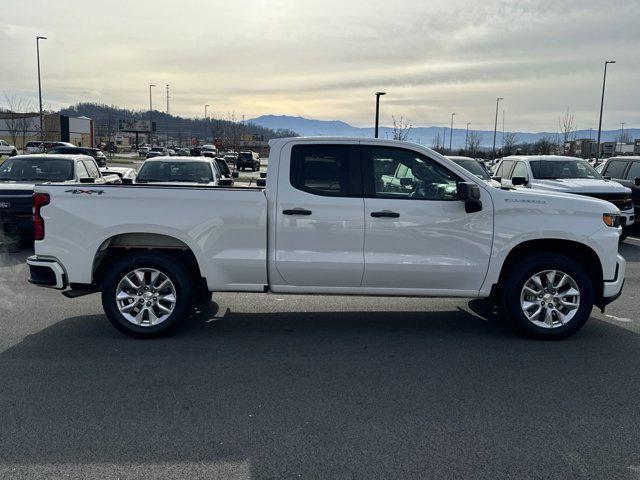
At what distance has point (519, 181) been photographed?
480 inches

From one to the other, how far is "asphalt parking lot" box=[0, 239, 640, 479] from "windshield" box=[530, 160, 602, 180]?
23.8 ft

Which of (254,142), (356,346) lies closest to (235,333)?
(356,346)

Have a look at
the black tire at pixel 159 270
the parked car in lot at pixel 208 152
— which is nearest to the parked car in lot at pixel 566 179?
the black tire at pixel 159 270

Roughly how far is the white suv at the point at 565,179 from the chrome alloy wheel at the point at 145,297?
7.90 metres

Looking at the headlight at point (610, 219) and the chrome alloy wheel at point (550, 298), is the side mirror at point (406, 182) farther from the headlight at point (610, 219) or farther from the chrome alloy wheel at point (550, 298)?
the headlight at point (610, 219)

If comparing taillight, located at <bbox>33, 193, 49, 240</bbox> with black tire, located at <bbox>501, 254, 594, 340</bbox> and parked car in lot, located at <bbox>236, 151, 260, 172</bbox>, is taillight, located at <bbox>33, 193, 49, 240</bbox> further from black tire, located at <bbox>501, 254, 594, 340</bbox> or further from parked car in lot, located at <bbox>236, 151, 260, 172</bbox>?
parked car in lot, located at <bbox>236, 151, 260, 172</bbox>

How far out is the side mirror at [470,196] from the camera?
5.44m

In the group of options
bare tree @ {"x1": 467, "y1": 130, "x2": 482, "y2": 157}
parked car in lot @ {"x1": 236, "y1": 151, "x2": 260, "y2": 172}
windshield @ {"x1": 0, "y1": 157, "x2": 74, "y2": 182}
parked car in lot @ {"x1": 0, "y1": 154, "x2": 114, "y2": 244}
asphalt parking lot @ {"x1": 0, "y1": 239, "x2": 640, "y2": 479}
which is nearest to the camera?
asphalt parking lot @ {"x1": 0, "y1": 239, "x2": 640, "y2": 479}

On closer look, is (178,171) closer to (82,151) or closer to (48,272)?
(48,272)

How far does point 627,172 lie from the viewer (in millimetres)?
14117

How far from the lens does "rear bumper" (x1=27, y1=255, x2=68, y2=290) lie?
5688 mm

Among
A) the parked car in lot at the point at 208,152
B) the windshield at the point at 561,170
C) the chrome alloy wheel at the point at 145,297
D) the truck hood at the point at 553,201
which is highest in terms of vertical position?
the parked car in lot at the point at 208,152

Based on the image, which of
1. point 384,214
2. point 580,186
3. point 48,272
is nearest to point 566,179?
point 580,186

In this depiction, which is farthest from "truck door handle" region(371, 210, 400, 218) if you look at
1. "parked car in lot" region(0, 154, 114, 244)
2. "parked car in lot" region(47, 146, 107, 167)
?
"parked car in lot" region(47, 146, 107, 167)
